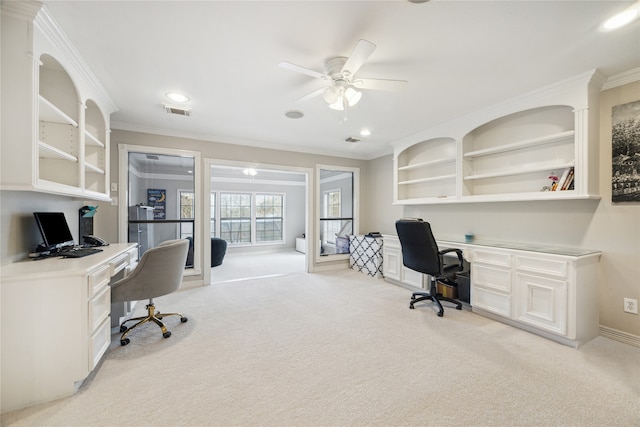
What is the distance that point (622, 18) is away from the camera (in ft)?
5.49

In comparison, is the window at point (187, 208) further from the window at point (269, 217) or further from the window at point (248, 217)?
the window at point (269, 217)

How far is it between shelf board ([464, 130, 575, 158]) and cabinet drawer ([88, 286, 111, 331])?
4.12m

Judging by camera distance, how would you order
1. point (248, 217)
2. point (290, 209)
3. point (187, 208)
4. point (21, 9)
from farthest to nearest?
point (290, 209) → point (248, 217) → point (187, 208) → point (21, 9)

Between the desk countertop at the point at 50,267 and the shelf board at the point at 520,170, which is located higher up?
the shelf board at the point at 520,170

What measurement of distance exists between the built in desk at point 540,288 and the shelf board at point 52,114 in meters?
4.12

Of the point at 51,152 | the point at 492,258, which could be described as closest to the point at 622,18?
the point at 492,258

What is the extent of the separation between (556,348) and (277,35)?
11.3 ft

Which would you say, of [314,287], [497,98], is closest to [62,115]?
[314,287]

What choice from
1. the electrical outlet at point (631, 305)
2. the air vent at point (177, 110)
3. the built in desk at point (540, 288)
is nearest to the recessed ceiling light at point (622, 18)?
the built in desk at point (540, 288)

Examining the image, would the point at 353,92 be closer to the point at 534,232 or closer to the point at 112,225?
the point at 534,232

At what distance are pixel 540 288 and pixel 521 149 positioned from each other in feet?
5.28

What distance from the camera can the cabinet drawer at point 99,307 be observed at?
179cm

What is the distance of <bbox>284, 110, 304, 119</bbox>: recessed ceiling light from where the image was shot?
3.25 m

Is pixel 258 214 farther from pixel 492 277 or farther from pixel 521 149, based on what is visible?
pixel 521 149
